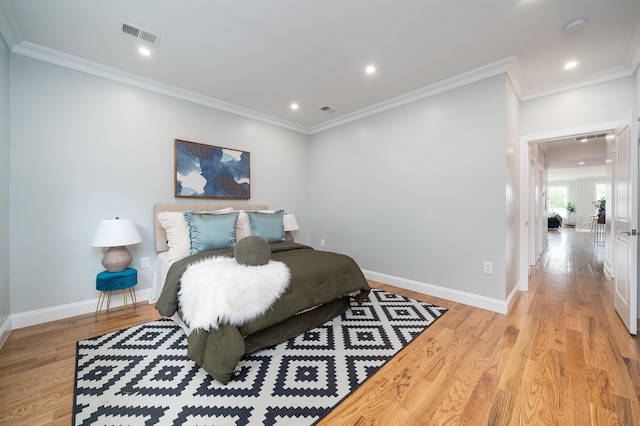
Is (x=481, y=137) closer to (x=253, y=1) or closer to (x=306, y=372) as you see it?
(x=253, y=1)

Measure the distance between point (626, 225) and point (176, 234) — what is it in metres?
4.52

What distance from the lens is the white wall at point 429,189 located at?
284 centimetres

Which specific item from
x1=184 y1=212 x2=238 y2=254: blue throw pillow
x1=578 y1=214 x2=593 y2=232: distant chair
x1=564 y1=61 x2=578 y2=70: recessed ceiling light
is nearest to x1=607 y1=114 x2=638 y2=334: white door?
x1=564 y1=61 x2=578 y2=70: recessed ceiling light

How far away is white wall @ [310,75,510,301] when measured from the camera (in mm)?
2840

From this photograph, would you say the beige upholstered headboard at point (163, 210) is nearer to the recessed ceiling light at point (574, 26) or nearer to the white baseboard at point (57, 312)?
the white baseboard at point (57, 312)

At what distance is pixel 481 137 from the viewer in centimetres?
290

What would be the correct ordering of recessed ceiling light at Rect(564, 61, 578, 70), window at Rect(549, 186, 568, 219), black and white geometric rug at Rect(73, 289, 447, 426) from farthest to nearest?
window at Rect(549, 186, 568, 219)
recessed ceiling light at Rect(564, 61, 578, 70)
black and white geometric rug at Rect(73, 289, 447, 426)

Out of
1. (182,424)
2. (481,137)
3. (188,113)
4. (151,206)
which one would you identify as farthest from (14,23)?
A: (481,137)

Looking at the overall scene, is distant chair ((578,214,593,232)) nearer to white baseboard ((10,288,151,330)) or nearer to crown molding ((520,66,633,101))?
crown molding ((520,66,633,101))

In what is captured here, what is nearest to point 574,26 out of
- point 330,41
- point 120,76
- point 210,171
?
point 330,41

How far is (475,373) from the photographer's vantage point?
5.88 ft

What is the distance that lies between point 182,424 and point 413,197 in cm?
317

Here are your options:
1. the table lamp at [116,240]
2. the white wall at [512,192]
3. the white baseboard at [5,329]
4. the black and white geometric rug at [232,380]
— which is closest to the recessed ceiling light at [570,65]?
the white wall at [512,192]

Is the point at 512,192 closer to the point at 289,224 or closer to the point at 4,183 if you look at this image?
the point at 289,224
